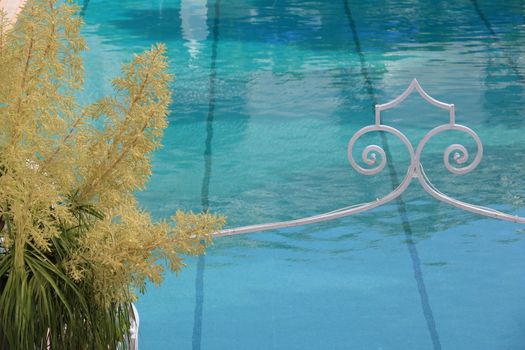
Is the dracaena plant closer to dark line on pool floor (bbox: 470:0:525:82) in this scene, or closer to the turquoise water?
the turquoise water

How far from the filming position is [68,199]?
140 centimetres

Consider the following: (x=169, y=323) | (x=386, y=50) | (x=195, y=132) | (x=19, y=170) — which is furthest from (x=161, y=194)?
(x=19, y=170)

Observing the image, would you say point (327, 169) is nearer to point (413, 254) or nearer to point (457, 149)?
point (413, 254)

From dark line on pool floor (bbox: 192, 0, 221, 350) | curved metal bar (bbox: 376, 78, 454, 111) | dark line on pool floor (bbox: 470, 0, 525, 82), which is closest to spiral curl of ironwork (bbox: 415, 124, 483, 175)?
curved metal bar (bbox: 376, 78, 454, 111)

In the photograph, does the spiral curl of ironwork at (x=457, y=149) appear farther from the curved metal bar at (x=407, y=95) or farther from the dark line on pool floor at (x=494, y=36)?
the dark line on pool floor at (x=494, y=36)

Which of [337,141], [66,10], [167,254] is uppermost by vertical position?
[66,10]

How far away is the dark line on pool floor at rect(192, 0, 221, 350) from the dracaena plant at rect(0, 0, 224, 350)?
5.43ft

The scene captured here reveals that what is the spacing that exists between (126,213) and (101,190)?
5 cm

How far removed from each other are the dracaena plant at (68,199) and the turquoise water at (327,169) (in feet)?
5.45

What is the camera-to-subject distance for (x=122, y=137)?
1.39m

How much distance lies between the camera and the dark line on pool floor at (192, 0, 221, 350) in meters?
3.12

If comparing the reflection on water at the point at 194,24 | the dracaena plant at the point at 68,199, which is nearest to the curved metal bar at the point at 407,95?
the dracaena plant at the point at 68,199

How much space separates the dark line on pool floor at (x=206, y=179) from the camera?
312 centimetres

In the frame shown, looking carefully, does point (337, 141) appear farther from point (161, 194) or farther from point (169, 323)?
point (169, 323)
